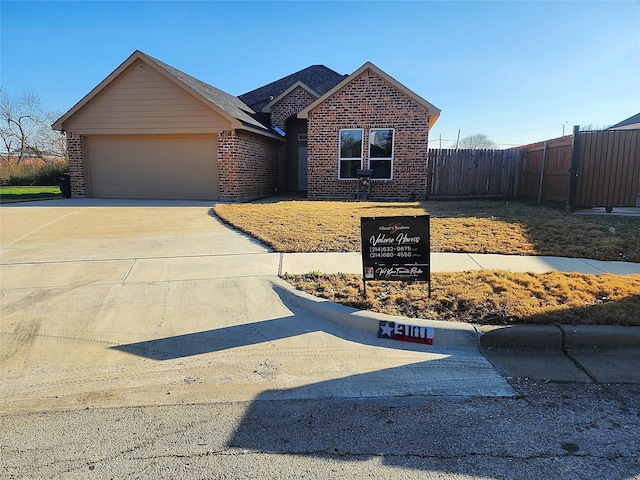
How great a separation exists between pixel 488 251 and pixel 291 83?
19623 millimetres

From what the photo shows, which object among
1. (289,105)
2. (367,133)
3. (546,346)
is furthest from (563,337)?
(289,105)

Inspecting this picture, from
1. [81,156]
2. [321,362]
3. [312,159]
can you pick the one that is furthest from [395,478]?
[81,156]

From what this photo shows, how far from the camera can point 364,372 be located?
350 centimetres

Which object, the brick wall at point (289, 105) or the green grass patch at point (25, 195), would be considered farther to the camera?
the brick wall at point (289, 105)

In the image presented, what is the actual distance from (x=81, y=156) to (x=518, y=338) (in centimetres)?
1666

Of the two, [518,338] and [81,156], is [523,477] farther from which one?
[81,156]

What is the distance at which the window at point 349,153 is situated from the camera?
51.3 feet

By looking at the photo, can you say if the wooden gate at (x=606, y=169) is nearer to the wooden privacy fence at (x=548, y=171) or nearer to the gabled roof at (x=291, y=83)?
the wooden privacy fence at (x=548, y=171)

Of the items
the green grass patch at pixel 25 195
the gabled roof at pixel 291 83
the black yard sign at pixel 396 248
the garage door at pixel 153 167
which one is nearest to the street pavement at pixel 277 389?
the black yard sign at pixel 396 248

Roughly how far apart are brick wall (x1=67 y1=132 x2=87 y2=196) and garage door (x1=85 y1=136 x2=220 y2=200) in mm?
260

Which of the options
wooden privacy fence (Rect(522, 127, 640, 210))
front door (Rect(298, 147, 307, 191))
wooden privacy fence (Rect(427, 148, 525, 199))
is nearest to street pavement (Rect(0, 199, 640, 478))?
wooden privacy fence (Rect(522, 127, 640, 210))

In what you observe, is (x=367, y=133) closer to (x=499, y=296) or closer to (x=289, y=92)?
(x=289, y=92)

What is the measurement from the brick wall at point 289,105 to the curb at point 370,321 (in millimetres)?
16680

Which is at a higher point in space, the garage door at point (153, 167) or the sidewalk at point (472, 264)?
the garage door at point (153, 167)
